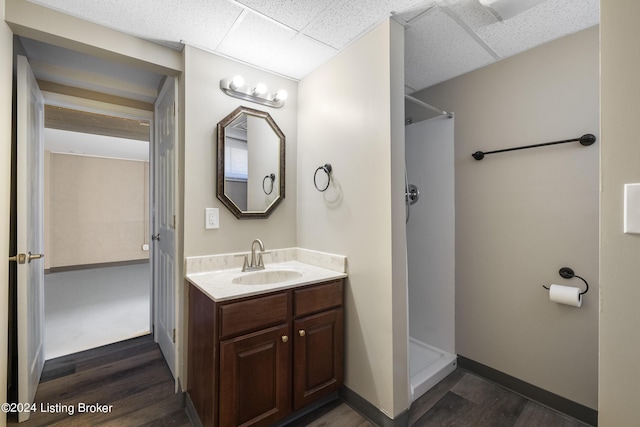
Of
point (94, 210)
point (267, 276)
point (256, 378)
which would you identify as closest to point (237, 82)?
point (267, 276)

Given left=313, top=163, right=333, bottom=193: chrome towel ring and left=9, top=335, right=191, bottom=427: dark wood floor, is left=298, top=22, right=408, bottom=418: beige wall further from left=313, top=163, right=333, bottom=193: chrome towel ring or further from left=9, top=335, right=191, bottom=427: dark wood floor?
left=9, top=335, right=191, bottom=427: dark wood floor

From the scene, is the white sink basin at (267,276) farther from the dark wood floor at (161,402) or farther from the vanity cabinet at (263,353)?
the dark wood floor at (161,402)

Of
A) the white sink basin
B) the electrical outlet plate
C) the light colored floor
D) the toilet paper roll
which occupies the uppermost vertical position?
the electrical outlet plate

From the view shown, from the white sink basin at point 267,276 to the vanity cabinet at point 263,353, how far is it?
282 millimetres

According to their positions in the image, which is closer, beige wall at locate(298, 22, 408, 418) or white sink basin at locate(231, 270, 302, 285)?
beige wall at locate(298, 22, 408, 418)

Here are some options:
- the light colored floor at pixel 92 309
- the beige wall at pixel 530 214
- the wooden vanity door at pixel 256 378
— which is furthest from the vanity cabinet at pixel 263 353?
the light colored floor at pixel 92 309

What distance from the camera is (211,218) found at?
1.87m

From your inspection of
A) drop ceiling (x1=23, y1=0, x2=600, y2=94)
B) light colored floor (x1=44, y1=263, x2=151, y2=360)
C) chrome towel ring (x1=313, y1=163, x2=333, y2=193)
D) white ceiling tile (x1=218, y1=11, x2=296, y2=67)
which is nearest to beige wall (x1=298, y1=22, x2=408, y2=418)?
chrome towel ring (x1=313, y1=163, x2=333, y2=193)

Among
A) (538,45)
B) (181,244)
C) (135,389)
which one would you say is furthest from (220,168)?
(538,45)

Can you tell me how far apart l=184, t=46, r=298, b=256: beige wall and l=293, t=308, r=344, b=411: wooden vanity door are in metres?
0.71

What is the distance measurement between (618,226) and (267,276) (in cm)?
168

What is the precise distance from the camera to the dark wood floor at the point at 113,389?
167 cm

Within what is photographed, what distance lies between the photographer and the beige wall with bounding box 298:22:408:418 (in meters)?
1.57

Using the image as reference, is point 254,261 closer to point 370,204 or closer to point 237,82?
point 370,204
